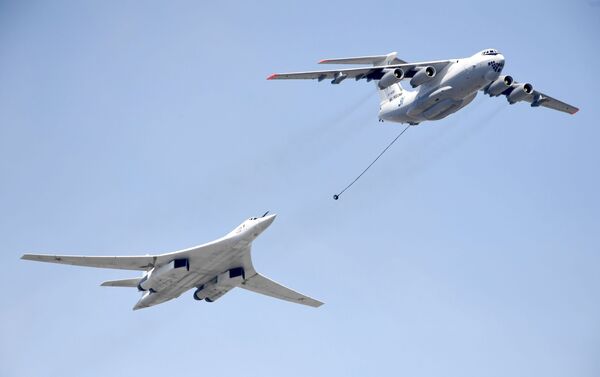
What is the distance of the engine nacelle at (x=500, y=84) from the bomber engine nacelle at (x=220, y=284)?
13.8 meters

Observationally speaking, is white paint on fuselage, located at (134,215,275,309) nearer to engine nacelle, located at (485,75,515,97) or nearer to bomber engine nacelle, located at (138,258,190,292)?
bomber engine nacelle, located at (138,258,190,292)

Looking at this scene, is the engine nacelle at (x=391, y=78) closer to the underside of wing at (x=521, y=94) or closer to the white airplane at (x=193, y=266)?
the underside of wing at (x=521, y=94)

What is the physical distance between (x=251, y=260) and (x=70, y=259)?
7.78 m

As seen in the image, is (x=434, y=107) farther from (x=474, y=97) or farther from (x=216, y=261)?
(x=216, y=261)

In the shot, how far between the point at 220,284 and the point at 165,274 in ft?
10.1

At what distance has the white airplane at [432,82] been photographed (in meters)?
39.9

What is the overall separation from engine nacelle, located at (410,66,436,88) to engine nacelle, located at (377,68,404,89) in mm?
688

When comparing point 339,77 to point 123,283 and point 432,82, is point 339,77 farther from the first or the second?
point 123,283

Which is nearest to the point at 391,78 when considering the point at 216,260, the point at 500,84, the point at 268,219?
the point at 500,84

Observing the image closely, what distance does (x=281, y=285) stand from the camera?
45.3 metres

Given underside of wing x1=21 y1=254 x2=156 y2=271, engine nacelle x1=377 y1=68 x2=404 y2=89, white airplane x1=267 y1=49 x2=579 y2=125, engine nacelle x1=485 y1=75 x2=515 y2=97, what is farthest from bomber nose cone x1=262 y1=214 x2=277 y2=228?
engine nacelle x1=485 y1=75 x2=515 y2=97

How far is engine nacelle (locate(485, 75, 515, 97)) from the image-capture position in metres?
43.4

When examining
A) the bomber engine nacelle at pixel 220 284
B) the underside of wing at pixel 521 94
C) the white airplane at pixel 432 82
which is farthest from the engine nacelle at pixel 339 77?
the bomber engine nacelle at pixel 220 284

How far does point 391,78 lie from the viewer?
40875mm
